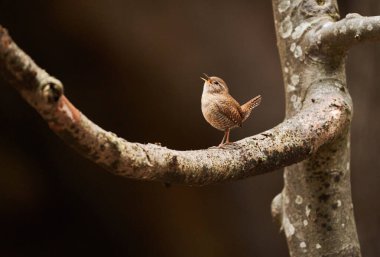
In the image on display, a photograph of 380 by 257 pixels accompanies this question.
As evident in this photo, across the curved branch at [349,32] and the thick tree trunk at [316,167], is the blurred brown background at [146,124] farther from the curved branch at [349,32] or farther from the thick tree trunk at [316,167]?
the curved branch at [349,32]

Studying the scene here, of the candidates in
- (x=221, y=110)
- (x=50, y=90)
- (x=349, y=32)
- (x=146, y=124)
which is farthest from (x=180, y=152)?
(x=146, y=124)

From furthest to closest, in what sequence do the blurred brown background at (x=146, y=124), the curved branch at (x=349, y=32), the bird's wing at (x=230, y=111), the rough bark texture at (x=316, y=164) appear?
the blurred brown background at (x=146, y=124)
the rough bark texture at (x=316, y=164)
the bird's wing at (x=230, y=111)
the curved branch at (x=349, y=32)

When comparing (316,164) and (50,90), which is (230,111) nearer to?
(316,164)

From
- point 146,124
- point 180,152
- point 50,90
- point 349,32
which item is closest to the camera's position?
point 50,90

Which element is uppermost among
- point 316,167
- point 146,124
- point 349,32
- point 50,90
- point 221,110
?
point 146,124

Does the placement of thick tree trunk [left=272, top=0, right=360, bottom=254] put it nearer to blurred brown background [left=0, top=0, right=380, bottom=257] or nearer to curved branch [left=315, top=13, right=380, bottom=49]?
curved branch [left=315, top=13, right=380, bottom=49]

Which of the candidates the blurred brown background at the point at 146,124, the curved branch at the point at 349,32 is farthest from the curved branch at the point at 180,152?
the blurred brown background at the point at 146,124
